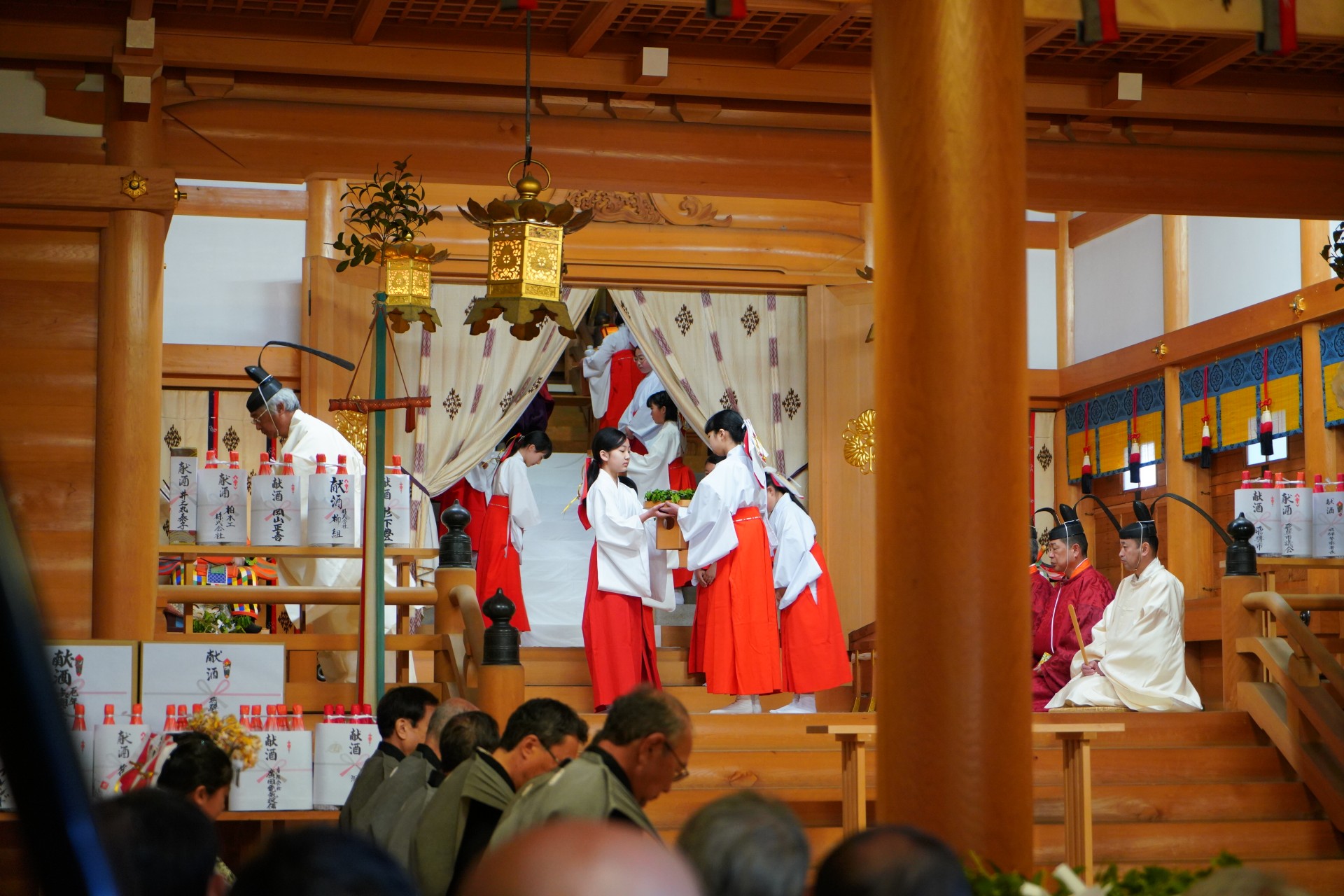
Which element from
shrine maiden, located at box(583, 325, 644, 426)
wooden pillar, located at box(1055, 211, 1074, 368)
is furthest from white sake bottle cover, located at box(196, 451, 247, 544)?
wooden pillar, located at box(1055, 211, 1074, 368)

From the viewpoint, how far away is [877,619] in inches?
138

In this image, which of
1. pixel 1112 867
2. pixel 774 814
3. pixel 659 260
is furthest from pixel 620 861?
pixel 659 260

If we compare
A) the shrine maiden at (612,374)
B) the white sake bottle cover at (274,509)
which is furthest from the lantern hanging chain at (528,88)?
the shrine maiden at (612,374)

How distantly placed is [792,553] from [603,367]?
13.2 ft

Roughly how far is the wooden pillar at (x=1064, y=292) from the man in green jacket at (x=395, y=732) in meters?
8.45

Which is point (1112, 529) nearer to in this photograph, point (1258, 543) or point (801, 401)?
point (801, 401)

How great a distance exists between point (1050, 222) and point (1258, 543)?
472cm

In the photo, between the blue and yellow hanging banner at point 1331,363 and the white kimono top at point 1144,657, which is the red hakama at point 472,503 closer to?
the white kimono top at point 1144,657

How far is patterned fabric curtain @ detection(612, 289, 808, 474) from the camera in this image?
36.5ft

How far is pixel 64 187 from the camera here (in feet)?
19.3

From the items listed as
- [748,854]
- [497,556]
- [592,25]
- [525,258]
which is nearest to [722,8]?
[525,258]

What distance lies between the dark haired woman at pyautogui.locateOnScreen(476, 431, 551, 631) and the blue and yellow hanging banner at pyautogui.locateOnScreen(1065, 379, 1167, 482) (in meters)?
4.50

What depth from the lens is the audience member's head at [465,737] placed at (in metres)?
4.03

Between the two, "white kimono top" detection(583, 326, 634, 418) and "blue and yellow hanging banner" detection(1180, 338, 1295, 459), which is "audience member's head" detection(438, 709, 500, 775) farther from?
"white kimono top" detection(583, 326, 634, 418)
